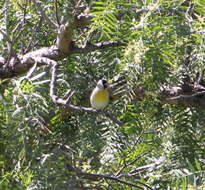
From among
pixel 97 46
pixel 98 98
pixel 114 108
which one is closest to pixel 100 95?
pixel 98 98

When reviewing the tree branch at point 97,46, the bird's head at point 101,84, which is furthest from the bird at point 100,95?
the tree branch at point 97,46

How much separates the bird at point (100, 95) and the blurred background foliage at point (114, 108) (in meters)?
0.04

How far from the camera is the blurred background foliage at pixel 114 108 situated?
1362mm

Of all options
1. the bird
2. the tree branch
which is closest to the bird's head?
the bird

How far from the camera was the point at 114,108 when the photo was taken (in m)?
2.13

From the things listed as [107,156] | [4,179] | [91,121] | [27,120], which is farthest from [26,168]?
[91,121]

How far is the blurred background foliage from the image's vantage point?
1362mm

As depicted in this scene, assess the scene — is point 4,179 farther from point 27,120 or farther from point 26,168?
point 27,120

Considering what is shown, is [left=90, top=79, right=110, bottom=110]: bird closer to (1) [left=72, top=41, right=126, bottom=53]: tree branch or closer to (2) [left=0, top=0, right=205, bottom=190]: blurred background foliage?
(2) [left=0, top=0, right=205, bottom=190]: blurred background foliage

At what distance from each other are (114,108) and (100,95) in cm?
17

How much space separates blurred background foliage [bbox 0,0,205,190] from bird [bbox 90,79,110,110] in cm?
4

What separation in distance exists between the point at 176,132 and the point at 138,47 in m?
0.86

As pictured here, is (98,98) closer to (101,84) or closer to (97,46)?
(101,84)

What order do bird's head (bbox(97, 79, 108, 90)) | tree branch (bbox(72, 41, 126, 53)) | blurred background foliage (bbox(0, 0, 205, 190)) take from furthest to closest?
1. bird's head (bbox(97, 79, 108, 90))
2. tree branch (bbox(72, 41, 126, 53))
3. blurred background foliage (bbox(0, 0, 205, 190))
